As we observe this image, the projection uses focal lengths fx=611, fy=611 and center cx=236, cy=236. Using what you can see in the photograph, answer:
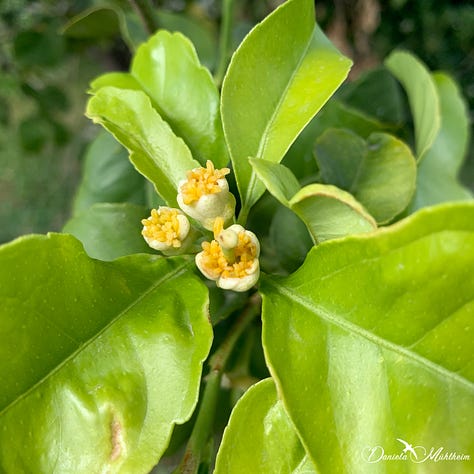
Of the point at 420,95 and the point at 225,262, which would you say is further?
the point at 420,95

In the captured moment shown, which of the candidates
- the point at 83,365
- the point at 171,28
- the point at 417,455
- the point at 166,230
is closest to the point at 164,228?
the point at 166,230

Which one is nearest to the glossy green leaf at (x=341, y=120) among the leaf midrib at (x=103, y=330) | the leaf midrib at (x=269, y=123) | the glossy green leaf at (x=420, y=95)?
the glossy green leaf at (x=420, y=95)

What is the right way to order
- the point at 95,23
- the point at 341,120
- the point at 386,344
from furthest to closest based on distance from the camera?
the point at 95,23 → the point at 341,120 → the point at 386,344

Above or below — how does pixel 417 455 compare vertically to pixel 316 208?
below

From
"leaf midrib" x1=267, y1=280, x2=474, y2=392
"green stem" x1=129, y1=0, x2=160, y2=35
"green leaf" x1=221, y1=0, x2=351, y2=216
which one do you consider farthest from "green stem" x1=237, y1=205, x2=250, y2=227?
"green stem" x1=129, y1=0, x2=160, y2=35

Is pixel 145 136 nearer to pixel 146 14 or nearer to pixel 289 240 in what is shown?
pixel 289 240

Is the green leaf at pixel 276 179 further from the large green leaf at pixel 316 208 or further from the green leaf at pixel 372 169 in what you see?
the green leaf at pixel 372 169

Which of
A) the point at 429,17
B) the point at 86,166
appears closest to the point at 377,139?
the point at 86,166

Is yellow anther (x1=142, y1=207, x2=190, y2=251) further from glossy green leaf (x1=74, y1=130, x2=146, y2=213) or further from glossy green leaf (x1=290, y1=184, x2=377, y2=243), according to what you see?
glossy green leaf (x1=74, y1=130, x2=146, y2=213)
